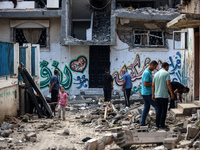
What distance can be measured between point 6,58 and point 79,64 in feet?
29.7

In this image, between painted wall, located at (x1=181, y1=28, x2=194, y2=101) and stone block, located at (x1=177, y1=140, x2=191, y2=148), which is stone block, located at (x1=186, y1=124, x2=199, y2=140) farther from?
painted wall, located at (x1=181, y1=28, x2=194, y2=101)

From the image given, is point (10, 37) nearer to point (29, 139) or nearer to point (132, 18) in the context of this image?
point (132, 18)

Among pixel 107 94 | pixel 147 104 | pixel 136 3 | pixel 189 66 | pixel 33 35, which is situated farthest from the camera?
pixel 136 3

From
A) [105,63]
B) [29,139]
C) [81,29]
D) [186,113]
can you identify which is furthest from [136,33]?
[29,139]

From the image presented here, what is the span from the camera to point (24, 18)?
65.8ft

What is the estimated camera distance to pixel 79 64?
20.1m

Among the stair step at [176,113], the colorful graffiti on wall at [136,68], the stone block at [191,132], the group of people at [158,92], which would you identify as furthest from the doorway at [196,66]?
the colorful graffiti on wall at [136,68]

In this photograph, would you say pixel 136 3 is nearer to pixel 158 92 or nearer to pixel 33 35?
pixel 33 35

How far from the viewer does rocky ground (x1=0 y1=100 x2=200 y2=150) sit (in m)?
7.15

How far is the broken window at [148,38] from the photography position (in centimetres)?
2003

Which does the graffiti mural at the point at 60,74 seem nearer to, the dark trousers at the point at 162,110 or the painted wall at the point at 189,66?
the painted wall at the point at 189,66

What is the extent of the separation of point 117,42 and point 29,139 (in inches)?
489

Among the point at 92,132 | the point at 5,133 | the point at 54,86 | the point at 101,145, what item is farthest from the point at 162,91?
the point at 54,86

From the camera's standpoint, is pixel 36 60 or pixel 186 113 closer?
pixel 186 113
